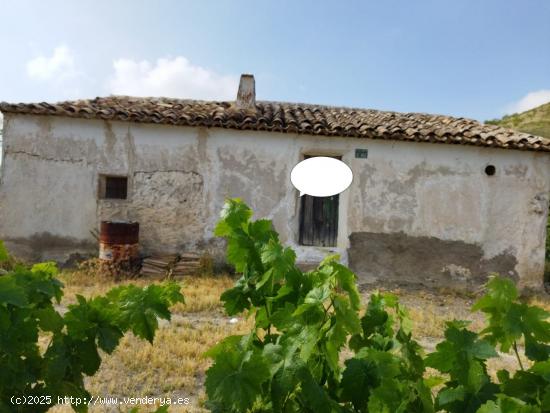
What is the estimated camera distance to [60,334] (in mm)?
1273

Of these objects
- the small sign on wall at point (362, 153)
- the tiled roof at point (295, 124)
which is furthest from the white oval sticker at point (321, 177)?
the small sign on wall at point (362, 153)

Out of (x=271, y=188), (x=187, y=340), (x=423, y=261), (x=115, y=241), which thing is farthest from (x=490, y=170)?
(x=115, y=241)

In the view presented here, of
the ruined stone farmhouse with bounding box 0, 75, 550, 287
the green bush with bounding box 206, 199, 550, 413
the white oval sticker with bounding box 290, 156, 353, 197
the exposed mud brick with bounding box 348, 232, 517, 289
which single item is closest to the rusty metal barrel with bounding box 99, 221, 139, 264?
the ruined stone farmhouse with bounding box 0, 75, 550, 287

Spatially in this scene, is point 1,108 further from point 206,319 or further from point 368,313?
point 368,313

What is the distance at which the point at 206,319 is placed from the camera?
17.0 feet

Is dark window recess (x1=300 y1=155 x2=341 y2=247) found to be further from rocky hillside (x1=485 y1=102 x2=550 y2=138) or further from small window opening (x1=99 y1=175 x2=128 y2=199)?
rocky hillside (x1=485 y1=102 x2=550 y2=138)

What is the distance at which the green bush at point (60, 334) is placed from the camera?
1148 mm

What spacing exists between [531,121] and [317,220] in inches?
932

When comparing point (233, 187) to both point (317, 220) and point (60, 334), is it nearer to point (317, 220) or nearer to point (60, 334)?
point (317, 220)

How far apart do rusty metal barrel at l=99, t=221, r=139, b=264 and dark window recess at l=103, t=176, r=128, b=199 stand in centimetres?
108

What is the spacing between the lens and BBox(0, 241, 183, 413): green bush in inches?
45.2

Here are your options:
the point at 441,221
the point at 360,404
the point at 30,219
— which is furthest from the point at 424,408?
the point at 30,219

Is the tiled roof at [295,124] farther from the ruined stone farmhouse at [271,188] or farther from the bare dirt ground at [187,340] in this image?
the bare dirt ground at [187,340]

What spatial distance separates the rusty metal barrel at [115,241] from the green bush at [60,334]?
19.5 feet
